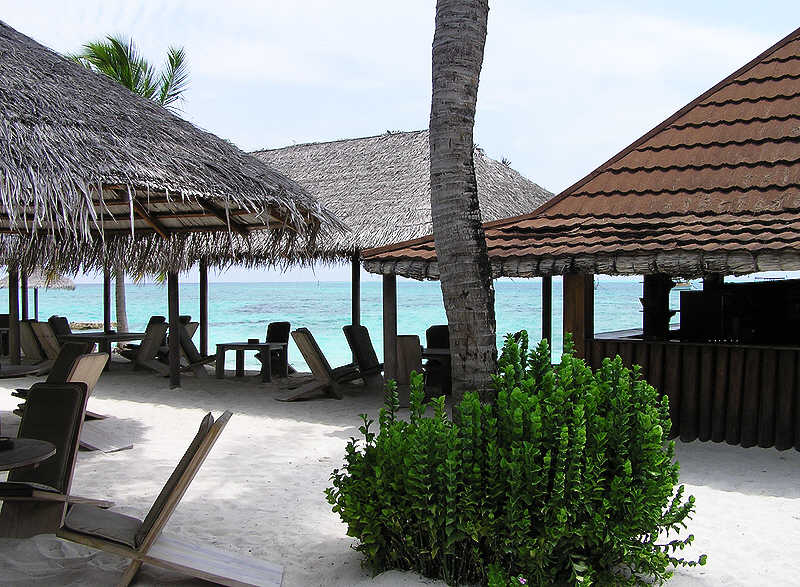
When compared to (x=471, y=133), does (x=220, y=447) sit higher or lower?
lower

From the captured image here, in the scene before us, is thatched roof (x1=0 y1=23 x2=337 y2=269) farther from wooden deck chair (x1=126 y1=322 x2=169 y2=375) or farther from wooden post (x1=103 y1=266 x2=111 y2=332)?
wooden post (x1=103 y1=266 x2=111 y2=332)

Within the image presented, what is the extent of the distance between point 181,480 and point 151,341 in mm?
8972

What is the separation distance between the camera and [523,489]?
3.40m

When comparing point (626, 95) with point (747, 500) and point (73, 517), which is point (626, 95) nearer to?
point (747, 500)

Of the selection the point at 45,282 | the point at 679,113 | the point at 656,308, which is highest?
the point at 679,113

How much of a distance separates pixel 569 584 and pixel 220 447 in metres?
4.05

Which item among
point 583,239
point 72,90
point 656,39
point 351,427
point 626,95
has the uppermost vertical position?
point 626,95

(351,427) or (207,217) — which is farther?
(207,217)

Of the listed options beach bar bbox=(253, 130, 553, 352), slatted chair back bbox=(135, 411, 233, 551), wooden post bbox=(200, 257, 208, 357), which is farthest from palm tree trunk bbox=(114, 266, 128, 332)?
slatted chair back bbox=(135, 411, 233, 551)

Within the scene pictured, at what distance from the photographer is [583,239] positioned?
728cm

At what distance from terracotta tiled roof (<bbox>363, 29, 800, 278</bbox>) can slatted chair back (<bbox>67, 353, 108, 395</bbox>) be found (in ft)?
10.3

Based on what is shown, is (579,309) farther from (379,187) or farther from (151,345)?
(151,345)

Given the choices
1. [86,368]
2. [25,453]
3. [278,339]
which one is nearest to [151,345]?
[278,339]

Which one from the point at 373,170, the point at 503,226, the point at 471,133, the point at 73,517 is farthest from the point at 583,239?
the point at 373,170
